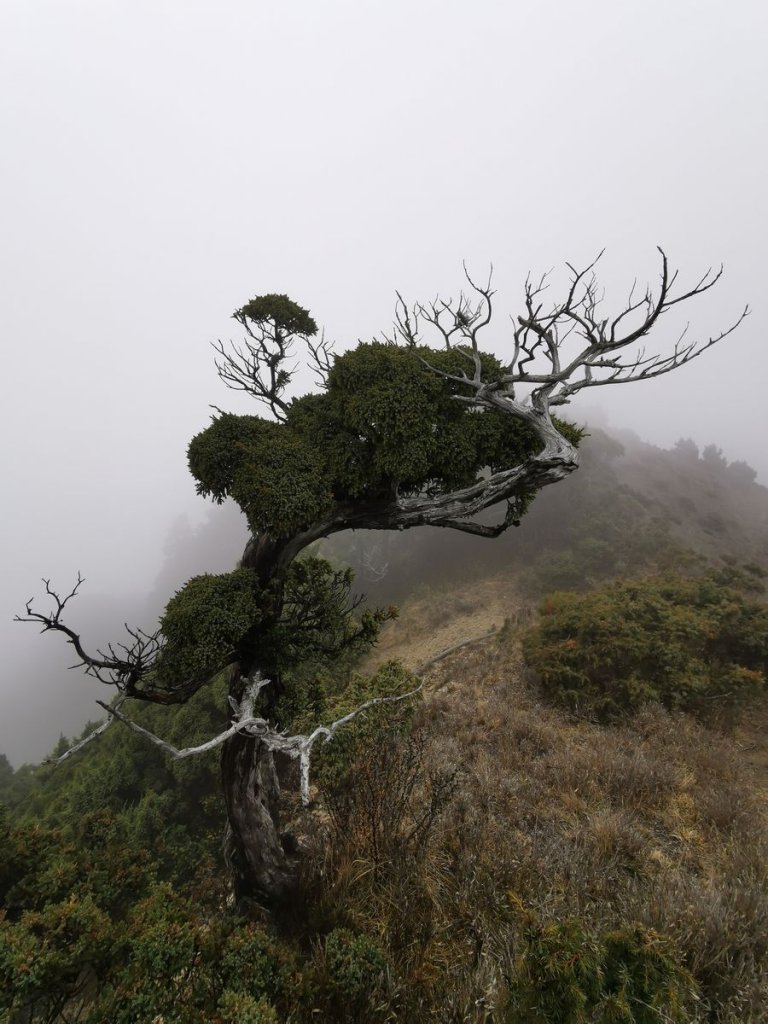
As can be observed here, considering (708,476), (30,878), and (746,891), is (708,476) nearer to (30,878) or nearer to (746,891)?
(746,891)

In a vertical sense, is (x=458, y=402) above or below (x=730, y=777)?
above

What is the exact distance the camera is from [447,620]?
18.4 meters

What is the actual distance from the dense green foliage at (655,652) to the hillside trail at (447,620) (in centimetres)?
164

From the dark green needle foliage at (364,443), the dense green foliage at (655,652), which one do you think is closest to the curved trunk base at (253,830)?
the dark green needle foliage at (364,443)

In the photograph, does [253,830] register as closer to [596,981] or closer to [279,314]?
[596,981]

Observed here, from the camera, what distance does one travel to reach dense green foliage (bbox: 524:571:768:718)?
913 centimetres

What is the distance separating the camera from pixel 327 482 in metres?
5.62

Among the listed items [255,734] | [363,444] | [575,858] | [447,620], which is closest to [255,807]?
[255,734]

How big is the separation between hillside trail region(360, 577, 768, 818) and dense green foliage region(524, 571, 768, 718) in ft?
5.37

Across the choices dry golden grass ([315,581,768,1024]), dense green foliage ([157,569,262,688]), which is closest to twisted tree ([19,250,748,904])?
dense green foliage ([157,569,262,688])

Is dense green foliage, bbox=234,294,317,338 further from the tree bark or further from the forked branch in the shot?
the forked branch

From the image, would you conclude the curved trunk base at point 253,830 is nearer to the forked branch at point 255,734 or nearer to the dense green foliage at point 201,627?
the forked branch at point 255,734

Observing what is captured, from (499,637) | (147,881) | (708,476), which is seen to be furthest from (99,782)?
(708,476)

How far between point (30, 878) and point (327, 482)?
6.24 meters
